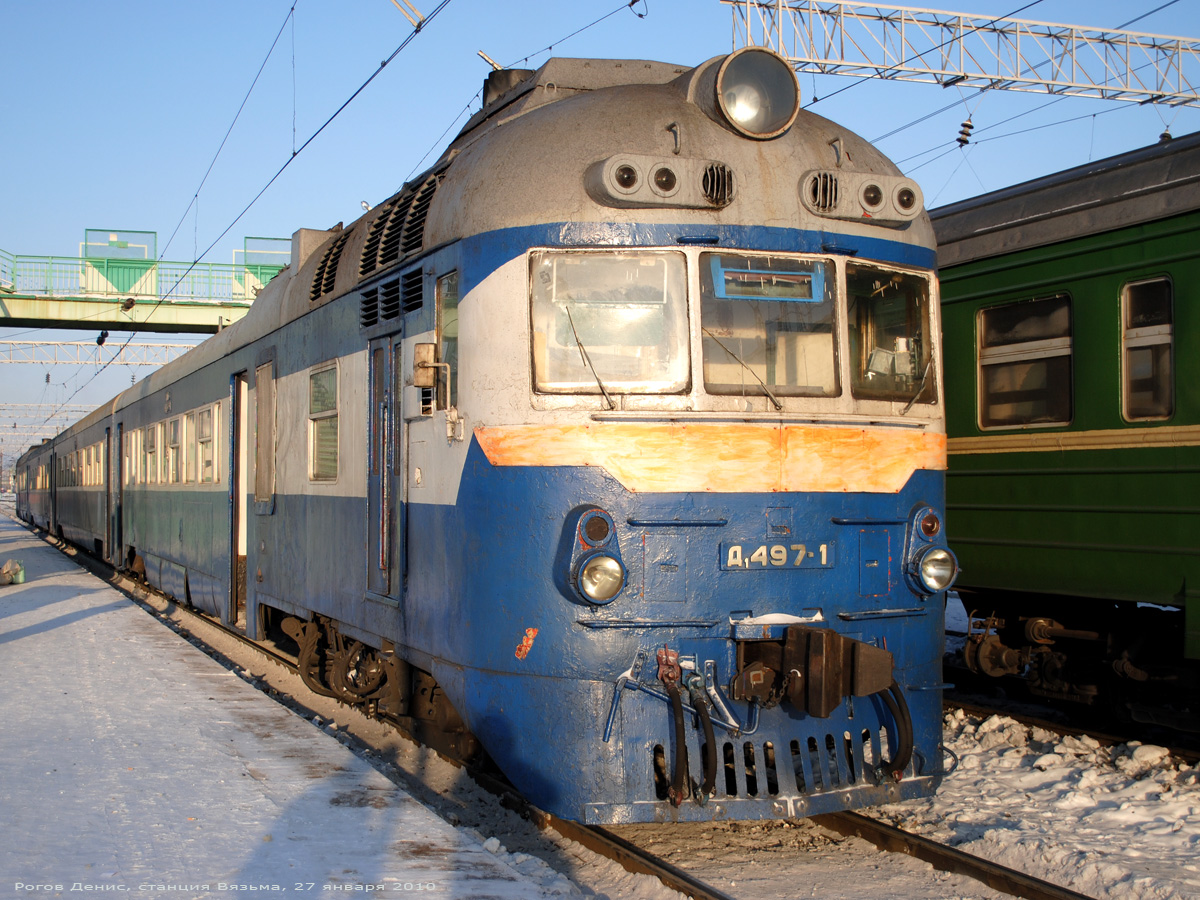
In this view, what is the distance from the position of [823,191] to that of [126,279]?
32.7m

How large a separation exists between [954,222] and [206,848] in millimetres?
6849

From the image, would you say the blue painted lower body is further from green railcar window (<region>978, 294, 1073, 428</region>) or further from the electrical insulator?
the electrical insulator

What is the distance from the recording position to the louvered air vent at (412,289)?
5.83 metres

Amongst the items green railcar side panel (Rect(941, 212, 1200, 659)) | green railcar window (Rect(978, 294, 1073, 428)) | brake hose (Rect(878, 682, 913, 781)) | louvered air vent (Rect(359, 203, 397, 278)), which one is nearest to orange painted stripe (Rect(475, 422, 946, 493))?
brake hose (Rect(878, 682, 913, 781))

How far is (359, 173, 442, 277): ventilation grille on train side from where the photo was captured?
6.02 meters

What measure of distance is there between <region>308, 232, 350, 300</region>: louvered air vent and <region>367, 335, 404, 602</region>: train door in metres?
1.24

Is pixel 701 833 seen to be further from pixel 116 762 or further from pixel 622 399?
pixel 116 762

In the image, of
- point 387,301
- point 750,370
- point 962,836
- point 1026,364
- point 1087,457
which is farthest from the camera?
point 1026,364

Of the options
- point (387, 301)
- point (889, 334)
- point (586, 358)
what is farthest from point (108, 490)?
point (889, 334)

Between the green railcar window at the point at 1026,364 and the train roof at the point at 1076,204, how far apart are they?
47 centimetres

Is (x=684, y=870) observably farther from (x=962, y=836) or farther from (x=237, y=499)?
(x=237, y=499)

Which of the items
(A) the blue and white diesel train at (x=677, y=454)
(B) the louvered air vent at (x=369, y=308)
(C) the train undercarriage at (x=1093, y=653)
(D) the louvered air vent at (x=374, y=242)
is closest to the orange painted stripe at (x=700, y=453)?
(A) the blue and white diesel train at (x=677, y=454)

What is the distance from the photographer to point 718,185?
16.9ft

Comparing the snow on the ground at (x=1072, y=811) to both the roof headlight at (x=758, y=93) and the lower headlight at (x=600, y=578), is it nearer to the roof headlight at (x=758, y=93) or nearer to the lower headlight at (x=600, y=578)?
the lower headlight at (x=600, y=578)
